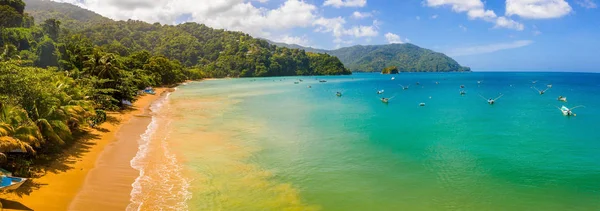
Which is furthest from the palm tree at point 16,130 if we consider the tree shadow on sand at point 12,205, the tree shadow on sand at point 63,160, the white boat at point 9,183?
the tree shadow on sand at point 12,205

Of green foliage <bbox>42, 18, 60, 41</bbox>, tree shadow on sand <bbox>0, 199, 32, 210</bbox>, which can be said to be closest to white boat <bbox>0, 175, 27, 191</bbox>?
tree shadow on sand <bbox>0, 199, 32, 210</bbox>

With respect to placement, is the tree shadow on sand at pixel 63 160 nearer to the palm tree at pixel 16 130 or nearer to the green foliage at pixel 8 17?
the palm tree at pixel 16 130

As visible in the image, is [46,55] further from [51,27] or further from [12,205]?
[12,205]

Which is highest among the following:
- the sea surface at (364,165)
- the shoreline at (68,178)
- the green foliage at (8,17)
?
the green foliage at (8,17)

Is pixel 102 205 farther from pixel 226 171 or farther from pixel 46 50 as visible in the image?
pixel 46 50

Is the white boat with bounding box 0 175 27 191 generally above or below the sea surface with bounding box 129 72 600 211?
above

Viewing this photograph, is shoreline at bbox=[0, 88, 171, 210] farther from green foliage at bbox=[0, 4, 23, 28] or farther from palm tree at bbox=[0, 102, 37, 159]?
green foliage at bbox=[0, 4, 23, 28]

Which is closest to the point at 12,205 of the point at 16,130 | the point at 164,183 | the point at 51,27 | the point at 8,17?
the point at 16,130

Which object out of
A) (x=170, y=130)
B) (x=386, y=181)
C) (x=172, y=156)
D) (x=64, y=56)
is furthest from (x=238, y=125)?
(x=64, y=56)

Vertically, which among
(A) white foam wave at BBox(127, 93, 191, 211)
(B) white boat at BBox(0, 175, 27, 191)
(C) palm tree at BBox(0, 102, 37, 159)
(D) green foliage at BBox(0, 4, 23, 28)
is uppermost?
(D) green foliage at BBox(0, 4, 23, 28)
